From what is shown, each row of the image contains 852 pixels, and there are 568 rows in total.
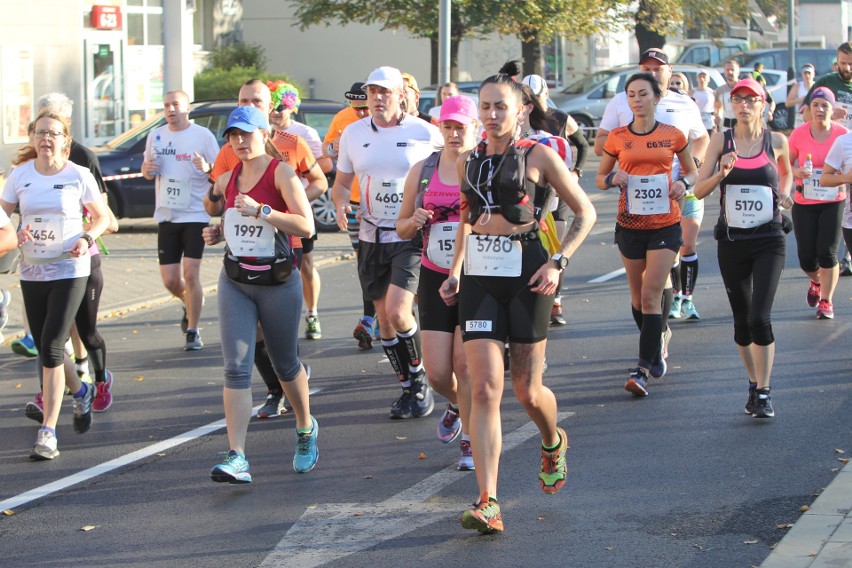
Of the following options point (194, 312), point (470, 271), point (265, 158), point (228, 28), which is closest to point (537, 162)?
point (470, 271)

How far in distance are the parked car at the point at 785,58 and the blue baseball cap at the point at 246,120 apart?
32.4 meters

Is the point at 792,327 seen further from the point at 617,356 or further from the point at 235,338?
the point at 235,338

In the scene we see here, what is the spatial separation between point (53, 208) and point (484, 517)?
10.9 ft

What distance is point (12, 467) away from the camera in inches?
284

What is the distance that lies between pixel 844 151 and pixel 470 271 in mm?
4553

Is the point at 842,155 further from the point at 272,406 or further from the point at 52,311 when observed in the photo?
the point at 52,311

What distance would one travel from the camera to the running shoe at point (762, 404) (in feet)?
25.5

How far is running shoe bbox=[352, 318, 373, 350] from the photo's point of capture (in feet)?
34.1

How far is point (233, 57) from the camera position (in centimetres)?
3828

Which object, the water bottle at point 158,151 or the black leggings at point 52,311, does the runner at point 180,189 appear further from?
the black leggings at point 52,311

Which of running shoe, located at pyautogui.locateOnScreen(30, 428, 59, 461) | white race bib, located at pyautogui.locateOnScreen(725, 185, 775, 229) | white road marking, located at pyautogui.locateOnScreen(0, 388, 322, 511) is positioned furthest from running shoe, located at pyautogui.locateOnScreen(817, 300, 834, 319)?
running shoe, located at pyautogui.locateOnScreen(30, 428, 59, 461)

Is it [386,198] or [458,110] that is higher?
[458,110]

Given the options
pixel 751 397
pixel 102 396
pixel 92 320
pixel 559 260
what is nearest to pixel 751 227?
pixel 751 397

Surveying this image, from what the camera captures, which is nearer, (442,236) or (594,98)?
(442,236)
